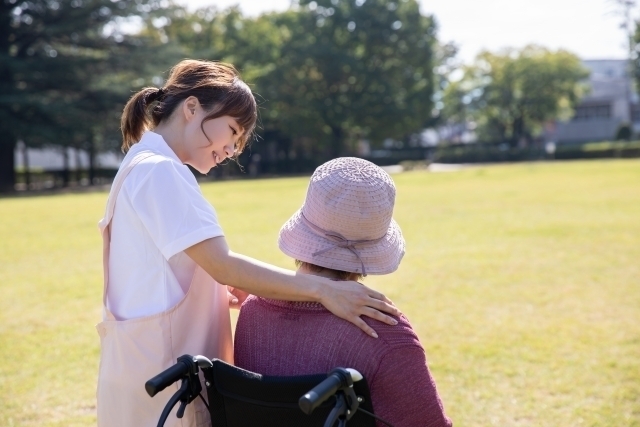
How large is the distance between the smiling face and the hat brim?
323mm

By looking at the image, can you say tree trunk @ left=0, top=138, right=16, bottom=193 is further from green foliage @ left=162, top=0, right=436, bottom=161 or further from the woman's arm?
→ the woman's arm

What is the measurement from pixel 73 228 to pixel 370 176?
45.2 ft

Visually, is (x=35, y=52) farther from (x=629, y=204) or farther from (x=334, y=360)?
(x=334, y=360)

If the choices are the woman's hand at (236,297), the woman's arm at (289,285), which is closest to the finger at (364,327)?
the woman's arm at (289,285)

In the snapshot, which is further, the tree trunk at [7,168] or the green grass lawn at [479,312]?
the tree trunk at [7,168]

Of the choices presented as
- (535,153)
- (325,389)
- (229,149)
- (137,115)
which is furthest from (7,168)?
(535,153)

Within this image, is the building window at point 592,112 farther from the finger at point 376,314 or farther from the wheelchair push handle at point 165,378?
the wheelchair push handle at point 165,378

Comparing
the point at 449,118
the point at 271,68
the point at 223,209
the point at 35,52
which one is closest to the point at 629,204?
the point at 223,209

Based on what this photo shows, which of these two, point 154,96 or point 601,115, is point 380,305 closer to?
point 154,96

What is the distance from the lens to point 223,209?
18.0m

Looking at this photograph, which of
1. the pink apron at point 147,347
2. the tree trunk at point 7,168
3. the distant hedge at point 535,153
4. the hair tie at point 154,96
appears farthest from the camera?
the distant hedge at point 535,153

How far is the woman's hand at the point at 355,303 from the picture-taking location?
63.1 inches

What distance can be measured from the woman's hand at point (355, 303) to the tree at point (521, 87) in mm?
60883

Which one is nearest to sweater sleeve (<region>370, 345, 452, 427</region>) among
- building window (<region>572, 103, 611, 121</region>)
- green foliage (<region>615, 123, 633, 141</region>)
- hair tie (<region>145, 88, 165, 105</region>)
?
hair tie (<region>145, 88, 165, 105</region>)
